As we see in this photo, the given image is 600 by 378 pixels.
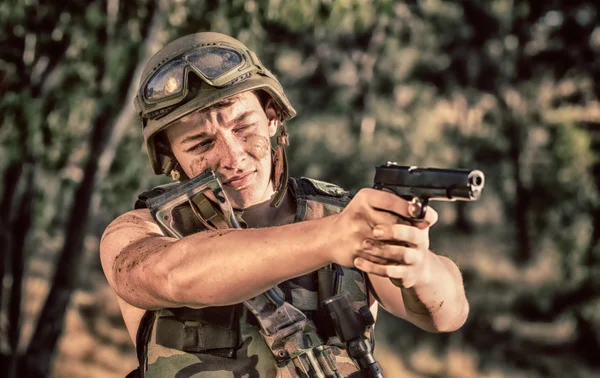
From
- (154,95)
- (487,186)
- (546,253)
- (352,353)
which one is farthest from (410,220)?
A: (546,253)

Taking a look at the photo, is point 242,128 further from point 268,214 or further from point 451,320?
point 451,320

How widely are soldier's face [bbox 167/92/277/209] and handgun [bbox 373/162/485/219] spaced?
113 centimetres

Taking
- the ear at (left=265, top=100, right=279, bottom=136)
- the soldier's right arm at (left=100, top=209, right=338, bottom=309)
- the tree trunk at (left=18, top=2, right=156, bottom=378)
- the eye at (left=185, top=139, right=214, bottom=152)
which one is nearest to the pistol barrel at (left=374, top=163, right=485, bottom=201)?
the soldier's right arm at (left=100, top=209, right=338, bottom=309)

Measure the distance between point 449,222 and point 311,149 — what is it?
1200 cm

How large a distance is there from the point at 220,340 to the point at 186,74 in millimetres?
1108

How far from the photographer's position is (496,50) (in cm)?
2225

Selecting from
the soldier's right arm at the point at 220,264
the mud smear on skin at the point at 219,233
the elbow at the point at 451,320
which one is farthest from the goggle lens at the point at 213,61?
the elbow at the point at 451,320

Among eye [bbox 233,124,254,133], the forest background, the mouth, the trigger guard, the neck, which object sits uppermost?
the trigger guard

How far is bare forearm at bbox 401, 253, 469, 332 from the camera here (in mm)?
3307

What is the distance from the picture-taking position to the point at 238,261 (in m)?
2.78

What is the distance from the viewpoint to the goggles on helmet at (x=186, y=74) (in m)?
3.82

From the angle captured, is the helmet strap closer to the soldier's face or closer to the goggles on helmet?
the soldier's face

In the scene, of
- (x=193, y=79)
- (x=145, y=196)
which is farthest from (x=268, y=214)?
(x=193, y=79)

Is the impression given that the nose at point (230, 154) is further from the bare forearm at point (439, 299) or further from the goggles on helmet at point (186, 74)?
the bare forearm at point (439, 299)
